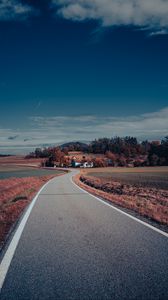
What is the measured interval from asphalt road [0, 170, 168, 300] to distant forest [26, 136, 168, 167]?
124770 mm

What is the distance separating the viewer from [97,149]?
18812cm

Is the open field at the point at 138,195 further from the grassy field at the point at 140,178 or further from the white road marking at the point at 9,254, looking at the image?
the white road marking at the point at 9,254

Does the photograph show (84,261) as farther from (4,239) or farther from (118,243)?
(4,239)

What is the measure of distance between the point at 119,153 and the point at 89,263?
175m

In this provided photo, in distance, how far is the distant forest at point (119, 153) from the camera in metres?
132

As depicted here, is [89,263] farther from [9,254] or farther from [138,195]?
[138,195]

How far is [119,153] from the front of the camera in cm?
17925

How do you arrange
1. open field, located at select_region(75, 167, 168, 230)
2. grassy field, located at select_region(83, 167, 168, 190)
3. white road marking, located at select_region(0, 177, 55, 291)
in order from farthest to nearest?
grassy field, located at select_region(83, 167, 168, 190) < open field, located at select_region(75, 167, 168, 230) < white road marking, located at select_region(0, 177, 55, 291)

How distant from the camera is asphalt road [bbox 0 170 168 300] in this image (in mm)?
4316

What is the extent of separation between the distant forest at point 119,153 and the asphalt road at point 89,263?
409ft

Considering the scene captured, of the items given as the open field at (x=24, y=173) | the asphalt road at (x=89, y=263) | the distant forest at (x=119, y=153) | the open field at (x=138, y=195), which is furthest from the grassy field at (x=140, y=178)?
the distant forest at (x=119, y=153)

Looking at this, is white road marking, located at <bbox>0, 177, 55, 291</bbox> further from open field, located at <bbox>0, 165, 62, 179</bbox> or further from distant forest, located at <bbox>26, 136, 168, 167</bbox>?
distant forest, located at <bbox>26, 136, 168, 167</bbox>

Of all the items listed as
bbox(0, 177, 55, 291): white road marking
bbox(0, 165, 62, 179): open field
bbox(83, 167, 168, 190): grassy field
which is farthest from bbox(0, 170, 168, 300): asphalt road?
bbox(0, 165, 62, 179): open field

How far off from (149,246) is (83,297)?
2741mm
